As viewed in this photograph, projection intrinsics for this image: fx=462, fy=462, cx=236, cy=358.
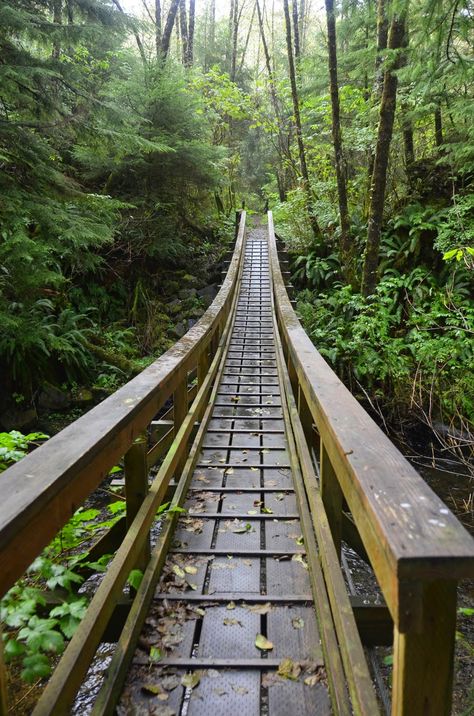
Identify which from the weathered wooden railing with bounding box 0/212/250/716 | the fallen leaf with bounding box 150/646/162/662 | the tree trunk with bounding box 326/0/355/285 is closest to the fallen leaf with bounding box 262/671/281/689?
the fallen leaf with bounding box 150/646/162/662

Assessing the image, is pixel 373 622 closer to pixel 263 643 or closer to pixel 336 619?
pixel 263 643

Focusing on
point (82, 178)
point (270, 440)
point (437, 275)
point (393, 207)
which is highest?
point (82, 178)

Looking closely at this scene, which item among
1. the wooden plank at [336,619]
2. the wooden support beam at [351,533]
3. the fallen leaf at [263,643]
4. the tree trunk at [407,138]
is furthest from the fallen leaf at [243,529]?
the tree trunk at [407,138]

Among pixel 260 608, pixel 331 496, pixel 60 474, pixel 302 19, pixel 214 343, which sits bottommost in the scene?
pixel 260 608

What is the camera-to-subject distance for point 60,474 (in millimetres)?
1336

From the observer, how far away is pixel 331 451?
1.81 meters

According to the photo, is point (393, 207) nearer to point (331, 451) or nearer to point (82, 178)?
point (82, 178)

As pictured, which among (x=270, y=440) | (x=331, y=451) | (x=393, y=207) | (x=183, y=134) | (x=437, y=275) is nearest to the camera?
(x=331, y=451)

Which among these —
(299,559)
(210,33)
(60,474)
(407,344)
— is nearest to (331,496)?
(299,559)

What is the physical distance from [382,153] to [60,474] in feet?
28.4

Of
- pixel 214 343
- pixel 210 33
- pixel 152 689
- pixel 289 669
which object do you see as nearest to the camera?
pixel 152 689

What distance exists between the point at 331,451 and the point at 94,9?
752 centimetres

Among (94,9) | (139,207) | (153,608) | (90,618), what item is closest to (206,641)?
(153,608)

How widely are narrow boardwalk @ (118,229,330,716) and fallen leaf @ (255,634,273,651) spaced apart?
0.04 feet
